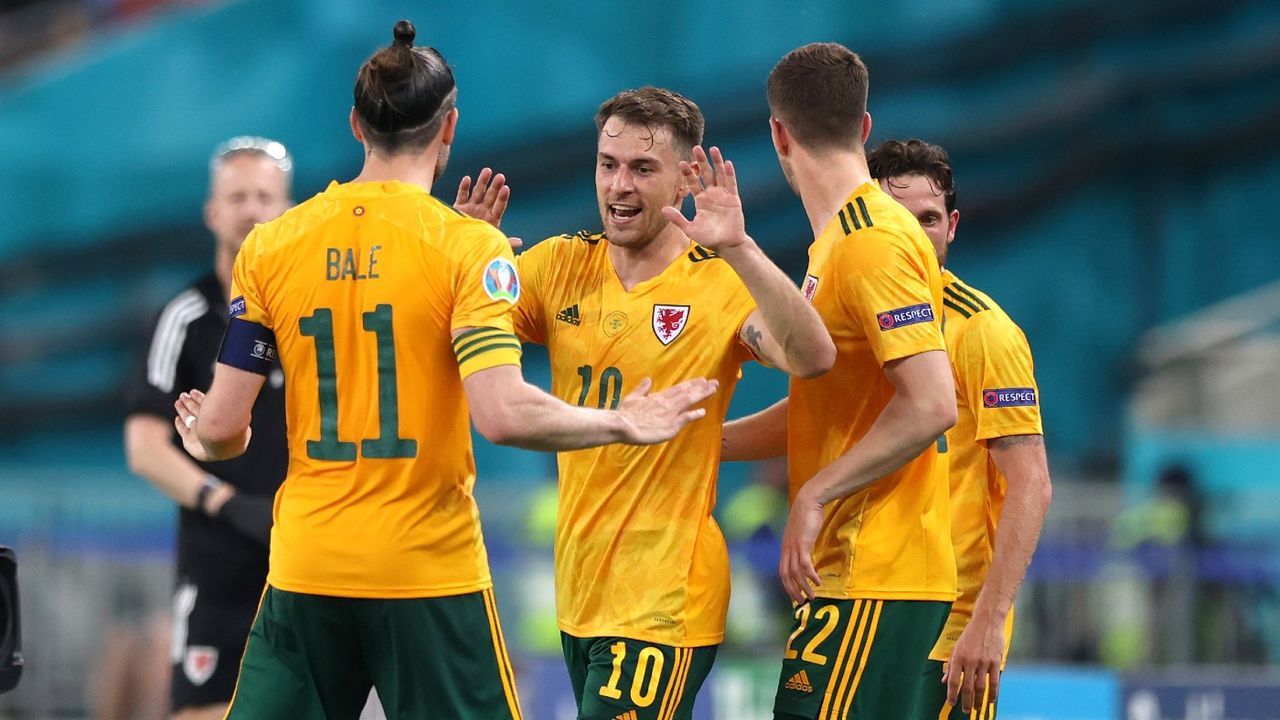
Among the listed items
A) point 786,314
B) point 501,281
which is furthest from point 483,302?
point 786,314

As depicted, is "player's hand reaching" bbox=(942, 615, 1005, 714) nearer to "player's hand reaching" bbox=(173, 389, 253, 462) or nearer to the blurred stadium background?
"player's hand reaching" bbox=(173, 389, 253, 462)

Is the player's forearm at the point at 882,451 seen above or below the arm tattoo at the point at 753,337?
below

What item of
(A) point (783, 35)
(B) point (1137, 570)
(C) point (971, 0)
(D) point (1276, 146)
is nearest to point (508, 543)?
(B) point (1137, 570)

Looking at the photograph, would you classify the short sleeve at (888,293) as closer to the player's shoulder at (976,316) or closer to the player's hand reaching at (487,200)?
the player's shoulder at (976,316)

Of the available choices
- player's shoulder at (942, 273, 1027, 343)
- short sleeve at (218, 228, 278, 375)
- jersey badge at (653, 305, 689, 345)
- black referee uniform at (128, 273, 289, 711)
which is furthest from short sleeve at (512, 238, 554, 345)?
black referee uniform at (128, 273, 289, 711)

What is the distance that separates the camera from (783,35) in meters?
17.6

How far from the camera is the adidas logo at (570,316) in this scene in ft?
17.3

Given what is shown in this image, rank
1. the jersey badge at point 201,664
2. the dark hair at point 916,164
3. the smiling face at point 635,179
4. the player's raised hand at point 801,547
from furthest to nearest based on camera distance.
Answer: the jersey badge at point 201,664, the dark hair at point 916,164, the smiling face at point 635,179, the player's raised hand at point 801,547

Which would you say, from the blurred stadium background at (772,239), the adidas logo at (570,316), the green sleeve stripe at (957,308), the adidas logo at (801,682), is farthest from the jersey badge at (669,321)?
the blurred stadium background at (772,239)

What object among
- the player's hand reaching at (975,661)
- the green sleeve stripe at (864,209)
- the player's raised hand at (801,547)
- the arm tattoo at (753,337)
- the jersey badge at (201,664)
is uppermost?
the green sleeve stripe at (864,209)

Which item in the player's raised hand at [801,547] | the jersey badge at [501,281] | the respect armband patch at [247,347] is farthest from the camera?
the player's raised hand at [801,547]

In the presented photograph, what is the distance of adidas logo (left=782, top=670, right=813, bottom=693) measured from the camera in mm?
4852

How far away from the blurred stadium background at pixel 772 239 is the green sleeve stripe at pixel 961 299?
514 cm

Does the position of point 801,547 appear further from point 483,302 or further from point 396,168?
point 396,168
